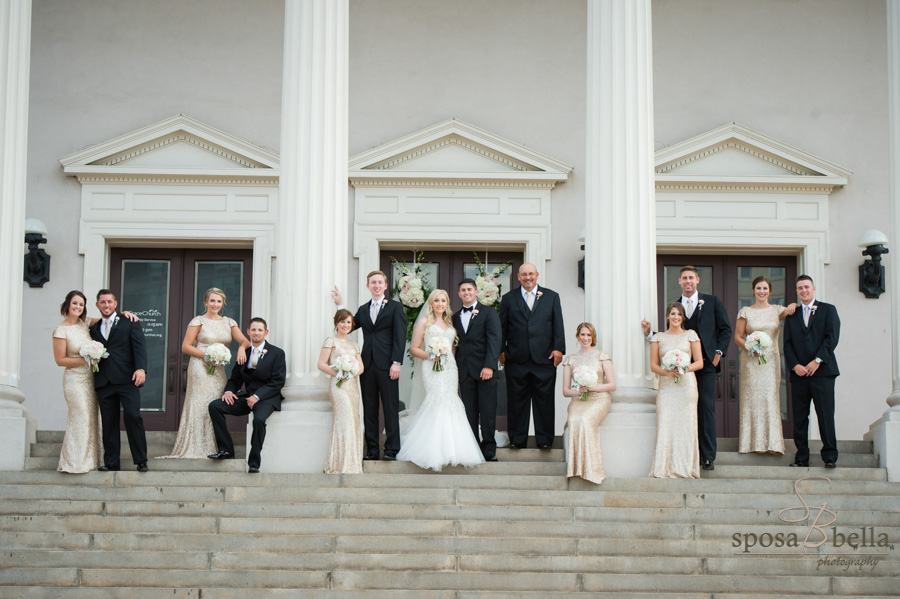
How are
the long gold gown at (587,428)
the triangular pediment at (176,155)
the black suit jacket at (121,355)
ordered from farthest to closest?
the triangular pediment at (176,155) → the black suit jacket at (121,355) → the long gold gown at (587,428)

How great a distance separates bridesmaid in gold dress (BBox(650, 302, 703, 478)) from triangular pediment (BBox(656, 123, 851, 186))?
449cm

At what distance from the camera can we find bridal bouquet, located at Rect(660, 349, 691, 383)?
420 inches

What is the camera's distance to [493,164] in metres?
15.2

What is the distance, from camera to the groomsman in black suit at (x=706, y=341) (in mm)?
10891

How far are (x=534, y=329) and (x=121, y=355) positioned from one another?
4.26 metres

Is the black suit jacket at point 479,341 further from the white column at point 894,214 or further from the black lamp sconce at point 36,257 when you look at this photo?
the black lamp sconce at point 36,257

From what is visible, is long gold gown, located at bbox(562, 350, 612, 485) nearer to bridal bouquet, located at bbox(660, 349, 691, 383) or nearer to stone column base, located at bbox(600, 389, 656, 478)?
stone column base, located at bbox(600, 389, 656, 478)

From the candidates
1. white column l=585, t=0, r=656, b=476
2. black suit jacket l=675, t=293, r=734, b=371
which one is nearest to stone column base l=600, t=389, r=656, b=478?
white column l=585, t=0, r=656, b=476

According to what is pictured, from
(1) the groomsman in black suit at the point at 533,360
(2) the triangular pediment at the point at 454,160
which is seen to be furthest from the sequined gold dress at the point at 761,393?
(2) the triangular pediment at the point at 454,160

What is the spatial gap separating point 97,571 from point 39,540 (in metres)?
0.79

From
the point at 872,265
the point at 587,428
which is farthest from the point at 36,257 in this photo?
the point at 872,265

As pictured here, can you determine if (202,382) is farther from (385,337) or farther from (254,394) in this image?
(385,337)
